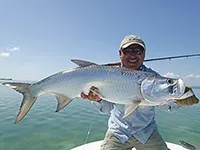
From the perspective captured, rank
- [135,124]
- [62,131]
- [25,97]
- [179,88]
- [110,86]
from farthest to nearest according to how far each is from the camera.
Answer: [62,131]
[135,124]
[25,97]
[110,86]
[179,88]

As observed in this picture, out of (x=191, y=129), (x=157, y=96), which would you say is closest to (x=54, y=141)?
(x=157, y=96)

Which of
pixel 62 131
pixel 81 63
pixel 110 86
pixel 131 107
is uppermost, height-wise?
pixel 81 63

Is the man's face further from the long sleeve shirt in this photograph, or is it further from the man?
the long sleeve shirt

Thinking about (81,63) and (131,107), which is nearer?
(131,107)

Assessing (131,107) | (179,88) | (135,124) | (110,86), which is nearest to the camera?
(179,88)

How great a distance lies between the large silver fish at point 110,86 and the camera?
2.13 metres

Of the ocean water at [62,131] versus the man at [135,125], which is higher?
the man at [135,125]

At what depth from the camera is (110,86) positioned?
7.62 feet

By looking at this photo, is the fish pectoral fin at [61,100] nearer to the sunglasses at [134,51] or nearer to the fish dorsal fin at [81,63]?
the fish dorsal fin at [81,63]

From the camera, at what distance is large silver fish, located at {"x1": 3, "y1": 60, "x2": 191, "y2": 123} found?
213cm

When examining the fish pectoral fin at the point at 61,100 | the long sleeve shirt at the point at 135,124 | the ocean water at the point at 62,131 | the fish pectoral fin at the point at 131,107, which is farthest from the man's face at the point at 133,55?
the ocean water at the point at 62,131

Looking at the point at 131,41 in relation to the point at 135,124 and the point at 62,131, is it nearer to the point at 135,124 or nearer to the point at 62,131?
the point at 135,124

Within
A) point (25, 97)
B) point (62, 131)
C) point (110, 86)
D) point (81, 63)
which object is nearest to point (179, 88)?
point (110, 86)

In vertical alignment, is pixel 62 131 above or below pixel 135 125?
below
